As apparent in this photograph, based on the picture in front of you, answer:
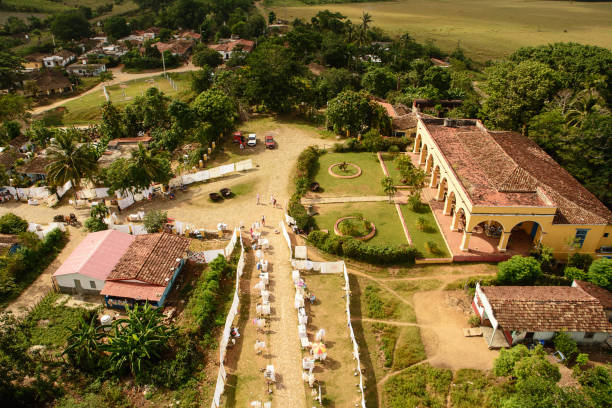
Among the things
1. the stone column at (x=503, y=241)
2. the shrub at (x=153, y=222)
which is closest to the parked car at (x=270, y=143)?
the shrub at (x=153, y=222)

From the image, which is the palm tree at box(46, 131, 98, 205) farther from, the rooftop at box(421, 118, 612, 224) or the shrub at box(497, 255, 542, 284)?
the shrub at box(497, 255, 542, 284)

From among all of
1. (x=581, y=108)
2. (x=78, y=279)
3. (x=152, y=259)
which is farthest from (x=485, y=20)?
(x=78, y=279)

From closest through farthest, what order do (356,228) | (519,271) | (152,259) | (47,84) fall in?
(519,271), (152,259), (356,228), (47,84)

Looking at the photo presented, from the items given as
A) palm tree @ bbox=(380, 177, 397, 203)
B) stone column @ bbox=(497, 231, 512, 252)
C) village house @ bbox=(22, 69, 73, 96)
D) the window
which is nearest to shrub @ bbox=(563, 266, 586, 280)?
the window

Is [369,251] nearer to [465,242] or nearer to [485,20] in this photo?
[465,242]

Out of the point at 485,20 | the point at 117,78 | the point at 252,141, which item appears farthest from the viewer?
the point at 485,20

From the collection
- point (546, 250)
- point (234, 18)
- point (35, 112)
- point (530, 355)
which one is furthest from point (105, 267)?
point (234, 18)

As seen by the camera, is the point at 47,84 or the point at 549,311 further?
the point at 47,84
